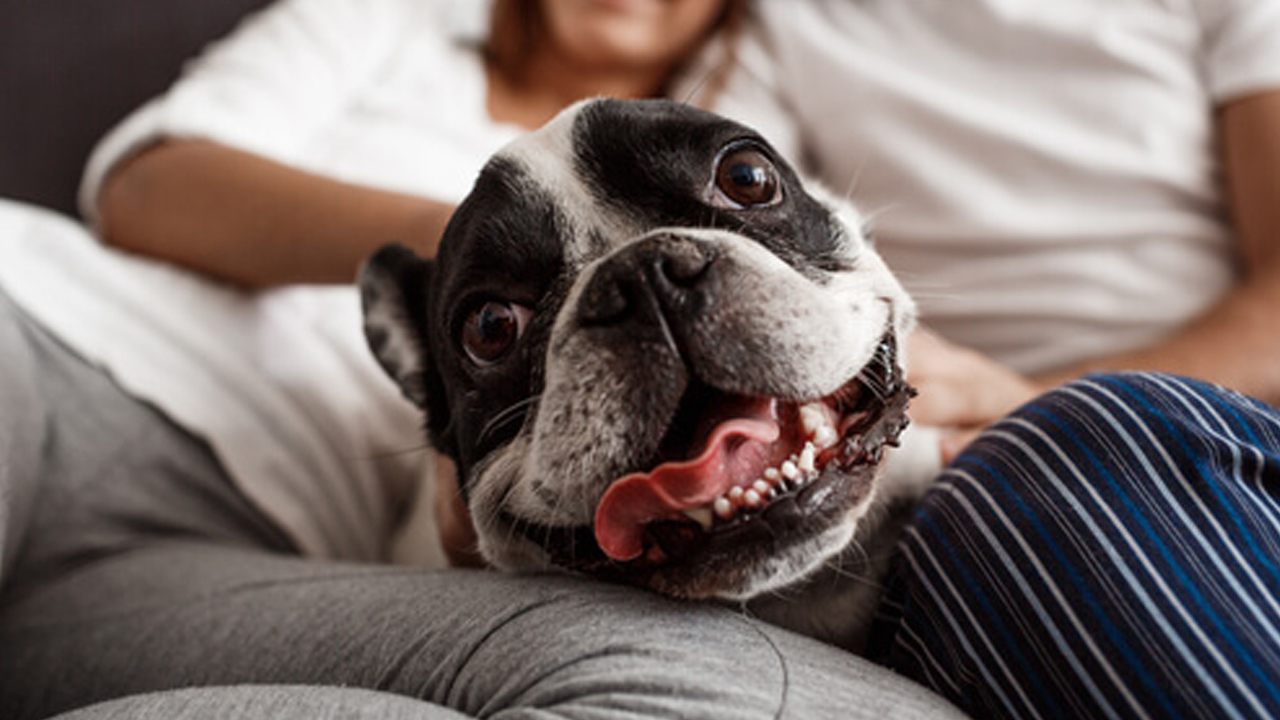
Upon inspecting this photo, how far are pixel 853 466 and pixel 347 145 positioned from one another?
5.53ft

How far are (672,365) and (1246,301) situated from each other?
4.43 ft

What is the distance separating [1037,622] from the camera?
0.95 m

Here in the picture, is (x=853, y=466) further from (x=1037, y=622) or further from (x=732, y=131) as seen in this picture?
(x=732, y=131)

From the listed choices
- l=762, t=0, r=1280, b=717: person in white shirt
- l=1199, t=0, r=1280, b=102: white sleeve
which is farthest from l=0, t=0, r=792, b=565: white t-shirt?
l=1199, t=0, r=1280, b=102: white sleeve

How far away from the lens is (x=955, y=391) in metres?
1.58

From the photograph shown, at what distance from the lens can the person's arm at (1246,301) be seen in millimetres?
1697

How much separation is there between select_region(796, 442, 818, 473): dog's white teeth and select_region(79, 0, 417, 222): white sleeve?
5.16 ft

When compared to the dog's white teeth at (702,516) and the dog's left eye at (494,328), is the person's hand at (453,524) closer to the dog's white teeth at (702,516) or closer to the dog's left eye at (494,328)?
the dog's left eye at (494,328)

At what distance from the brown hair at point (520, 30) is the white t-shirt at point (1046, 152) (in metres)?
0.25

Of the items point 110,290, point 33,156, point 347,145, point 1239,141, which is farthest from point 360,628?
point 33,156

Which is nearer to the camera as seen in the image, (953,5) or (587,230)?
(587,230)

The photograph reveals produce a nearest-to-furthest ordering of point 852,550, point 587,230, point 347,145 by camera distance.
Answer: point 587,230 < point 852,550 < point 347,145

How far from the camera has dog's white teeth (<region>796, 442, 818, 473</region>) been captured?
0.99 m

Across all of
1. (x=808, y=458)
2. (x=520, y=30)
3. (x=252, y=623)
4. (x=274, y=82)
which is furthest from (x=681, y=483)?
(x=520, y=30)
